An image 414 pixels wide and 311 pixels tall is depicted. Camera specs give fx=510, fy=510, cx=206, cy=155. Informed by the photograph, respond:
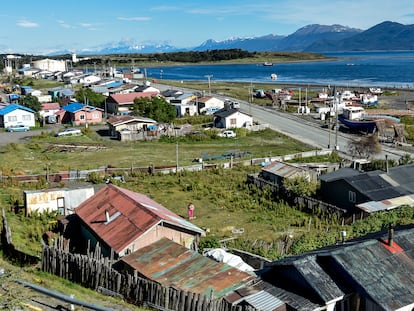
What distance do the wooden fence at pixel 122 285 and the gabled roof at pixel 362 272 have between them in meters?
1.43

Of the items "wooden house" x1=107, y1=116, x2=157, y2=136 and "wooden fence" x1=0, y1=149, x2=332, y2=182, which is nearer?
"wooden fence" x1=0, y1=149, x2=332, y2=182

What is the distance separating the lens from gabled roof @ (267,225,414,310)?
10.4m

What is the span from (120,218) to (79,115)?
37.5 m

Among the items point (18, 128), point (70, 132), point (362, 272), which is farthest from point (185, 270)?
point (18, 128)

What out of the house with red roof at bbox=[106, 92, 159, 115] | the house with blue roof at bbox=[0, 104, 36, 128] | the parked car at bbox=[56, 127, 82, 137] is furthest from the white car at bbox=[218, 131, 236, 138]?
the house with blue roof at bbox=[0, 104, 36, 128]

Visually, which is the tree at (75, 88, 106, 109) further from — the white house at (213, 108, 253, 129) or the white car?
the white car

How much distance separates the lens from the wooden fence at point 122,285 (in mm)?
10570

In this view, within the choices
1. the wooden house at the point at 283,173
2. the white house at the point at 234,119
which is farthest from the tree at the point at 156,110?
the wooden house at the point at 283,173

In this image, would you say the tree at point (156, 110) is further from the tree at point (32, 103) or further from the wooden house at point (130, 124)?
the tree at point (32, 103)

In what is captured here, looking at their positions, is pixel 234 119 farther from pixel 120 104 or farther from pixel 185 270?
pixel 185 270

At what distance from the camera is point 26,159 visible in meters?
35.8

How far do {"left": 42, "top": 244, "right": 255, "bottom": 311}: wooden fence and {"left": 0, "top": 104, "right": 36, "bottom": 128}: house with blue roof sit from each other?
127ft

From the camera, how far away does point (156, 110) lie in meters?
49.8

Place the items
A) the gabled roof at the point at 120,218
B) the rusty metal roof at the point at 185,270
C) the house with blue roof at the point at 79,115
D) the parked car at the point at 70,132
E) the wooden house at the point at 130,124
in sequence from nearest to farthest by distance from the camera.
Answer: the rusty metal roof at the point at 185,270
the gabled roof at the point at 120,218
the parked car at the point at 70,132
the wooden house at the point at 130,124
the house with blue roof at the point at 79,115
